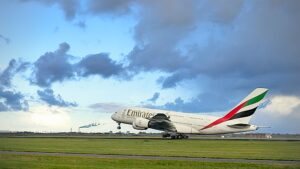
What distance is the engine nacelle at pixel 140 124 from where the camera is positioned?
8381 cm

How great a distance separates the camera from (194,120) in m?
81.5

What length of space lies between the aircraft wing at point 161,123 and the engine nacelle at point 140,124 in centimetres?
87

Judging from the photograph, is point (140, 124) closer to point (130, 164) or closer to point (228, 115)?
point (228, 115)

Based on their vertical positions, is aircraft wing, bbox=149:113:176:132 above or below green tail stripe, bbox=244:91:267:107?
below

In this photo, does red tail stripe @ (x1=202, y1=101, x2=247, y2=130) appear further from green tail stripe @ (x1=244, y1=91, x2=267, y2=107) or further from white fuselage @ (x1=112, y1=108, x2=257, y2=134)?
green tail stripe @ (x1=244, y1=91, x2=267, y2=107)

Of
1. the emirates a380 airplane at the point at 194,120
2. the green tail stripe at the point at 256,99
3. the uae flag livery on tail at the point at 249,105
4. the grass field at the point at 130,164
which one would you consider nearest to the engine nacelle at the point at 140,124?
the emirates a380 airplane at the point at 194,120

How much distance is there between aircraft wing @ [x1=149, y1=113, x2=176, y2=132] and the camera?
81750mm

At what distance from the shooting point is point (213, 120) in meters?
79.4

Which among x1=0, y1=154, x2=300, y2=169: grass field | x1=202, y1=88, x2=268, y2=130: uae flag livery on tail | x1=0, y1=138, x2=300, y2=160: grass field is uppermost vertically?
x1=202, y1=88, x2=268, y2=130: uae flag livery on tail

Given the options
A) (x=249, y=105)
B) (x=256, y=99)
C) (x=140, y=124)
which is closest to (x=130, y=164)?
(x=249, y=105)

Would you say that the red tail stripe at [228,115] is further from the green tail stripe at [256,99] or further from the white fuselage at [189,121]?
the green tail stripe at [256,99]

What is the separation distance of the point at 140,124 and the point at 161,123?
4057mm

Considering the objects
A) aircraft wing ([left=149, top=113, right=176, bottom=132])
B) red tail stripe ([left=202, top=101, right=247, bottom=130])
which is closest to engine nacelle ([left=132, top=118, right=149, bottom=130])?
aircraft wing ([left=149, top=113, right=176, bottom=132])

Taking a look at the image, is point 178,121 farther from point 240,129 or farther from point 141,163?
point 141,163
